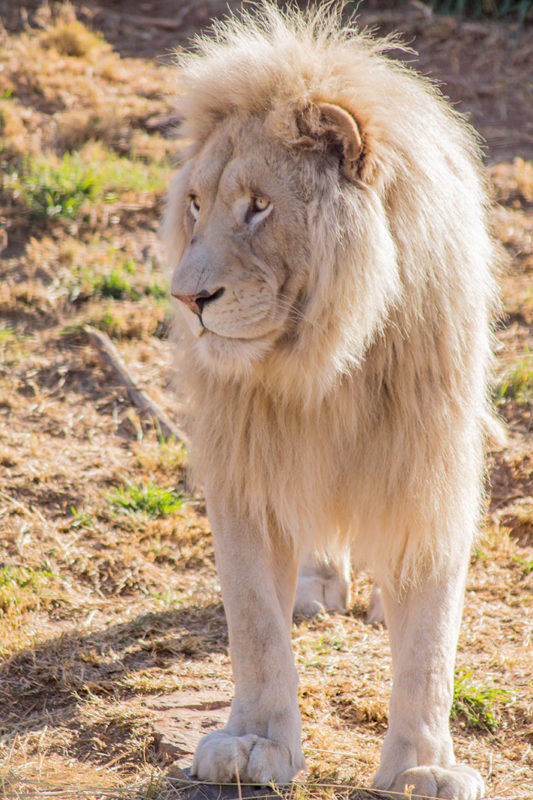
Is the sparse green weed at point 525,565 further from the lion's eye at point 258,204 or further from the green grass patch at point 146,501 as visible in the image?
the lion's eye at point 258,204

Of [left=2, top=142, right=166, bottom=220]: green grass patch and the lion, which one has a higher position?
the lion

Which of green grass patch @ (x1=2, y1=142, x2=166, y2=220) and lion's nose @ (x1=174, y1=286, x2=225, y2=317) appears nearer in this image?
lion's nose @ (x1=174, y1=286, x2=225, y2=317)

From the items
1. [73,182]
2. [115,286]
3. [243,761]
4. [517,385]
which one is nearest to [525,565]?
[517,385]

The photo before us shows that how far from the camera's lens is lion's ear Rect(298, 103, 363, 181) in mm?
2498

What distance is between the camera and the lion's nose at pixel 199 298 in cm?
245

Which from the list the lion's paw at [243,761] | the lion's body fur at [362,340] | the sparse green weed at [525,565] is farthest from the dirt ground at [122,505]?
the lion's body fur at [362,340]

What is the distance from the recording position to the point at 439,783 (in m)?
2.48

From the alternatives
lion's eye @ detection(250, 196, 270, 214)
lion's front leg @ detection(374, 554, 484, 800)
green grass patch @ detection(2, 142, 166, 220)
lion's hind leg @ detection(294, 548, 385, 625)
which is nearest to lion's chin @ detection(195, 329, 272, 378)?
lion's eye @ detection(250, 196, 270, 214)

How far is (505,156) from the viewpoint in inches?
290

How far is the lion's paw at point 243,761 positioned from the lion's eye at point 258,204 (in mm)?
1325

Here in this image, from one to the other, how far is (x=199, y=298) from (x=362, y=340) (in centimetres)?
41

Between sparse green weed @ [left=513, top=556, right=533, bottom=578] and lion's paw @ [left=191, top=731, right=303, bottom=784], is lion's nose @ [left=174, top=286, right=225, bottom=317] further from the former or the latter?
sparse green weed @ [left=513, top=556, right=533, bottom=578]

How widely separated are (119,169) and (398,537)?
453cm

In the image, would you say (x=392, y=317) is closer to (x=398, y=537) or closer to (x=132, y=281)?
(x=398, y=537)
